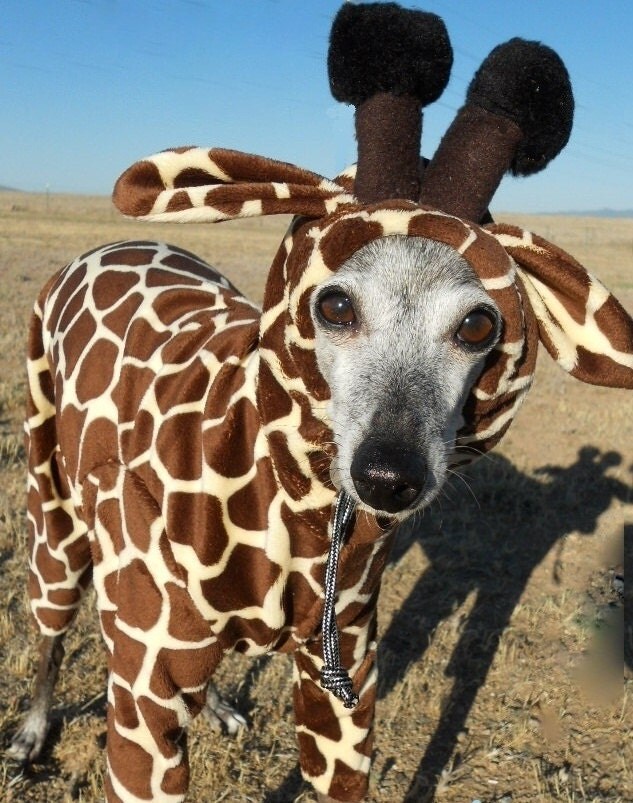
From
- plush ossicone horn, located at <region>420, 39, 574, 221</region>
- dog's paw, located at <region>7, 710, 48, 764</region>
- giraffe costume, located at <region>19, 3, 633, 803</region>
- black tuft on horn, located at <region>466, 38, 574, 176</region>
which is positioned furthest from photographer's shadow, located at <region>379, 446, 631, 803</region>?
black tuft on horn, located at <region>466, 38, 574, 176</region>

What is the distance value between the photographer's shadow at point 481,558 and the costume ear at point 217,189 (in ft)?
8.04

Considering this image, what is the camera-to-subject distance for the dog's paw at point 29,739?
2982 mm

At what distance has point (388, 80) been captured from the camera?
1.75m

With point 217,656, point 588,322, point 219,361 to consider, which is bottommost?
point 217,656

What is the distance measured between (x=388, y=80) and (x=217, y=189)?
1.57 ft

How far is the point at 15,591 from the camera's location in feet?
13.0

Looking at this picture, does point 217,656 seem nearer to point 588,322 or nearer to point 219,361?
point 219,361

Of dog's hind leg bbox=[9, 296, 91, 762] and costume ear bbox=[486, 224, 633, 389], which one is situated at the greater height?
costume ear bbox=[486, 224, 633, 389]

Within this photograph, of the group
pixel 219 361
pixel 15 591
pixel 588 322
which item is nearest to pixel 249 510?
pixel 219 361

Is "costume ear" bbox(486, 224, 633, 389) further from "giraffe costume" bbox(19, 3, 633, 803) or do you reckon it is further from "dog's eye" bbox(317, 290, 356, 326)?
"dog's eye" bbox(317, 290, 356, 326)

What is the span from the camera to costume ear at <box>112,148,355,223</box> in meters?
1.75

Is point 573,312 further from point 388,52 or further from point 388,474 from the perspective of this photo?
point 388,52

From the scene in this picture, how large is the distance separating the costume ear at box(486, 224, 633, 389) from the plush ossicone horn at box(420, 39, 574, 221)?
12cm

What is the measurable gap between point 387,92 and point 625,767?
286 centimetres
